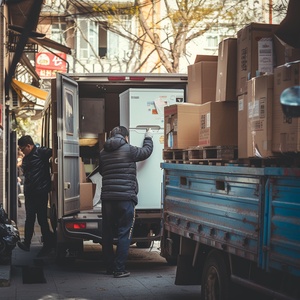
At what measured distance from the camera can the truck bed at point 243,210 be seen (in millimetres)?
5648

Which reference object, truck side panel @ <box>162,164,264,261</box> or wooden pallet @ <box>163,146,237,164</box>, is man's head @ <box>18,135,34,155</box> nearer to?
wooden pallet @ <box>163,146,237,164</box>

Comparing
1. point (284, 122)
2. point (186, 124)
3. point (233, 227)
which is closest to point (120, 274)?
point (186, 124)

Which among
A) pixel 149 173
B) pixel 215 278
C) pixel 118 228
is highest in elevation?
pixel 149 173

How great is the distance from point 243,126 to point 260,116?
0.62 metres

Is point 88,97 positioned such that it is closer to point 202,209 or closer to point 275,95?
point 202,209

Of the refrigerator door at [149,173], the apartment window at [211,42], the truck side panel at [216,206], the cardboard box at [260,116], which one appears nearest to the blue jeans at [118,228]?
the refrigerator door at [149,173]

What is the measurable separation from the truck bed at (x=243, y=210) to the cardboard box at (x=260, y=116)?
20 cm

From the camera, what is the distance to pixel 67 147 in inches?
463

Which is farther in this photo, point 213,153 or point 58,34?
point 58,34

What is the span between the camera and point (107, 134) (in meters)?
13.9

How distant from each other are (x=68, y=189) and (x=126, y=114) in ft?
4.75

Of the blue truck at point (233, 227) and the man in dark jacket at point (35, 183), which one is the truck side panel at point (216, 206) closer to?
the blue truck at point (233, 227)

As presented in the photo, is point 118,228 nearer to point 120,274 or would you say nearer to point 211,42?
point 120,274

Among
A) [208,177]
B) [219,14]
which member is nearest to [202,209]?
[208,177]
